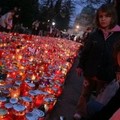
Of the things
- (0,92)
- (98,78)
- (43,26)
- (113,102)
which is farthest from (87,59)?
(43,26)

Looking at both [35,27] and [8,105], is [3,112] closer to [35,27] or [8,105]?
[8,105]

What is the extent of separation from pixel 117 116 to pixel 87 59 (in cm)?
208

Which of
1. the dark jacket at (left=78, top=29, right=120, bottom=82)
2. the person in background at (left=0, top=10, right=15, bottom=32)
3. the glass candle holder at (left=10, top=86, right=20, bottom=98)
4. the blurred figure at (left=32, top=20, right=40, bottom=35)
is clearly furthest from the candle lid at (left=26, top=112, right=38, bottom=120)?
the blurred figure at (left=32, top=20, right=40, bottom=35)

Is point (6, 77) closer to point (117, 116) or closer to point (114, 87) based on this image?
point (114, 87)

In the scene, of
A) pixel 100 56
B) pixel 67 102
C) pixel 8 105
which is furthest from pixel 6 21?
pixel 8 105

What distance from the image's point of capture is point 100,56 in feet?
13.0

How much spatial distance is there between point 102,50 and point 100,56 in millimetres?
86

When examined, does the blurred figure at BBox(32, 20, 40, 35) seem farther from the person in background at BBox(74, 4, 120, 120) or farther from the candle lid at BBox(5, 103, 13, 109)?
the candle lid at BBox(5, 103, 13, 109)

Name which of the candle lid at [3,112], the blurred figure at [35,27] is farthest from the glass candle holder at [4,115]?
the blurred figure at [35,27]

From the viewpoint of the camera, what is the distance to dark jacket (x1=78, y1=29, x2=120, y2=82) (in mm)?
3922

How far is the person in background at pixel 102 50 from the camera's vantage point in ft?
12.6

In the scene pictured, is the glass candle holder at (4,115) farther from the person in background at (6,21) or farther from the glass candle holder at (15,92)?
the person in background at (6,21)

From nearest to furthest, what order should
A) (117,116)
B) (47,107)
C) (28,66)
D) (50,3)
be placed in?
(117,116) < (47,107) < (28,66) < (50,3)

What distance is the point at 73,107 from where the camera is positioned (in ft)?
16.8
